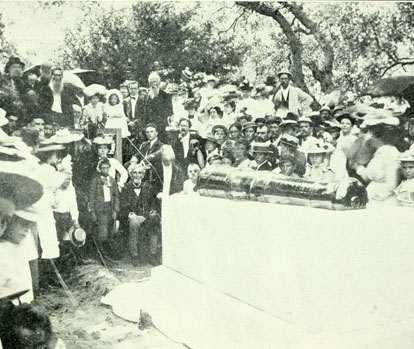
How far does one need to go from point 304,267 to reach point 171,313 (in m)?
1.54

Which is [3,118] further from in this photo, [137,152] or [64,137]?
[137,152]

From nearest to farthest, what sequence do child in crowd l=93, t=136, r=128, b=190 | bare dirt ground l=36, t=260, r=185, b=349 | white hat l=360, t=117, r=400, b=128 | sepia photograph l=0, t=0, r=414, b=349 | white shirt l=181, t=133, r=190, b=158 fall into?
sepia photograph l=0, t=0, r=414, b=349
bare dirt ground l=36, t=260, r=185, b=349
child in crowd l=93, t=136, r=128, b=190
white shirt l=181, t=133, r=190, b=158
white hat l=360, t=117, r=400, b=128

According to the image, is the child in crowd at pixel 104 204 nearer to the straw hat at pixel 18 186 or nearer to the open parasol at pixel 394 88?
the straw hat at pixel 18 186

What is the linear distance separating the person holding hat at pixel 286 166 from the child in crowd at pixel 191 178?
2.50 ft

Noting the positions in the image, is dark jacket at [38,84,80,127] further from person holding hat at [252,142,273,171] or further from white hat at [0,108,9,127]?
person holding hat at [252,142,273,171]

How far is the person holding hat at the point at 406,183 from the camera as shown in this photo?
18.4 ft

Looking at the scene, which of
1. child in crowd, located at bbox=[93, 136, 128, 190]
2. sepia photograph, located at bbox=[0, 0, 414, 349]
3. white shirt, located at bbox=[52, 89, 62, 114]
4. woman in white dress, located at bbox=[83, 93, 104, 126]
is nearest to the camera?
sepia photograph, located at bbox=[0, 0, 414, 349]

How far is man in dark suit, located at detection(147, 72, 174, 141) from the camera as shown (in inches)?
207

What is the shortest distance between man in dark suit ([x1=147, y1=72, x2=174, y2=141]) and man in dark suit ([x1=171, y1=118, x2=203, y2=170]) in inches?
5.9

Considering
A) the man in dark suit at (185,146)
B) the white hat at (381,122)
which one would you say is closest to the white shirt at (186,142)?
the man in dark suit at (185,146)

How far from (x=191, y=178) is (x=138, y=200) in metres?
0.59

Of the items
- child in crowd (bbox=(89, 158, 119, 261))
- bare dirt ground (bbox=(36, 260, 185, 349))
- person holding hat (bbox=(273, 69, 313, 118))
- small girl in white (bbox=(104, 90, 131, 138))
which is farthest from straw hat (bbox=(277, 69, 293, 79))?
bare dirt ground (bbox=(36, 260, 185, 349))

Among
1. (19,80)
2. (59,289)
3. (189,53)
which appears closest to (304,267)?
(59,289)

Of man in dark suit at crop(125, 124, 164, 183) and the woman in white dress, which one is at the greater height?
the woman in white dress
